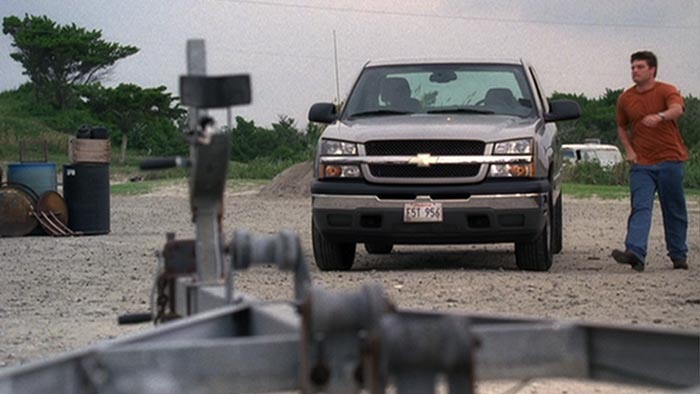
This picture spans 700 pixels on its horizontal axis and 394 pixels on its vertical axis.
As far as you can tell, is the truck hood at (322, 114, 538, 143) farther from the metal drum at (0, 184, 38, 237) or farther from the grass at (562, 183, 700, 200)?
the grass at (562, 183, 700, 200)

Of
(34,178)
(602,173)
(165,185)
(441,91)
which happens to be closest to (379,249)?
(441,91)

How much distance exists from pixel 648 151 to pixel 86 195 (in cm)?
938

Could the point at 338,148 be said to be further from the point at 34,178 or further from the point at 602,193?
the point at 602,193

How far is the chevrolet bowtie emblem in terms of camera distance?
11719 mm

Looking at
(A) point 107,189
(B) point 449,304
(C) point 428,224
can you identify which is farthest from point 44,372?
(A) point 107,189

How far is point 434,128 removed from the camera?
11789 mm

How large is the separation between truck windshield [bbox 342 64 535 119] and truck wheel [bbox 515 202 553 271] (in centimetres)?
110

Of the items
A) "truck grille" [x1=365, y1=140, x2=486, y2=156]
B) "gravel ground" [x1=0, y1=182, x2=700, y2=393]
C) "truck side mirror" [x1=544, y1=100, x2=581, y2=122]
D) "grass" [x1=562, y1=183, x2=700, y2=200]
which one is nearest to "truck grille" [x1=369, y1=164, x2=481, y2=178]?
"truck grille" [x1=365, y1=140, x2=486, y2=156]

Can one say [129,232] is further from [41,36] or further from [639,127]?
[41,36]

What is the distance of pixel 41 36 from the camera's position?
9225 cm

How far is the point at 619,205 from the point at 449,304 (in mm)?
18523

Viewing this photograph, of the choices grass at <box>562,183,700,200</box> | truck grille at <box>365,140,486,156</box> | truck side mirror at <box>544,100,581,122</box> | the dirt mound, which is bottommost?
grass at <box>562,183,700,200</box>

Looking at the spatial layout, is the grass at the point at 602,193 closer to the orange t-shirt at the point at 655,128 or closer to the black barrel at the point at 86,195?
the black barrel at the point at 86,195

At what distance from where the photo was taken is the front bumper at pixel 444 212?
1163 centimetres
